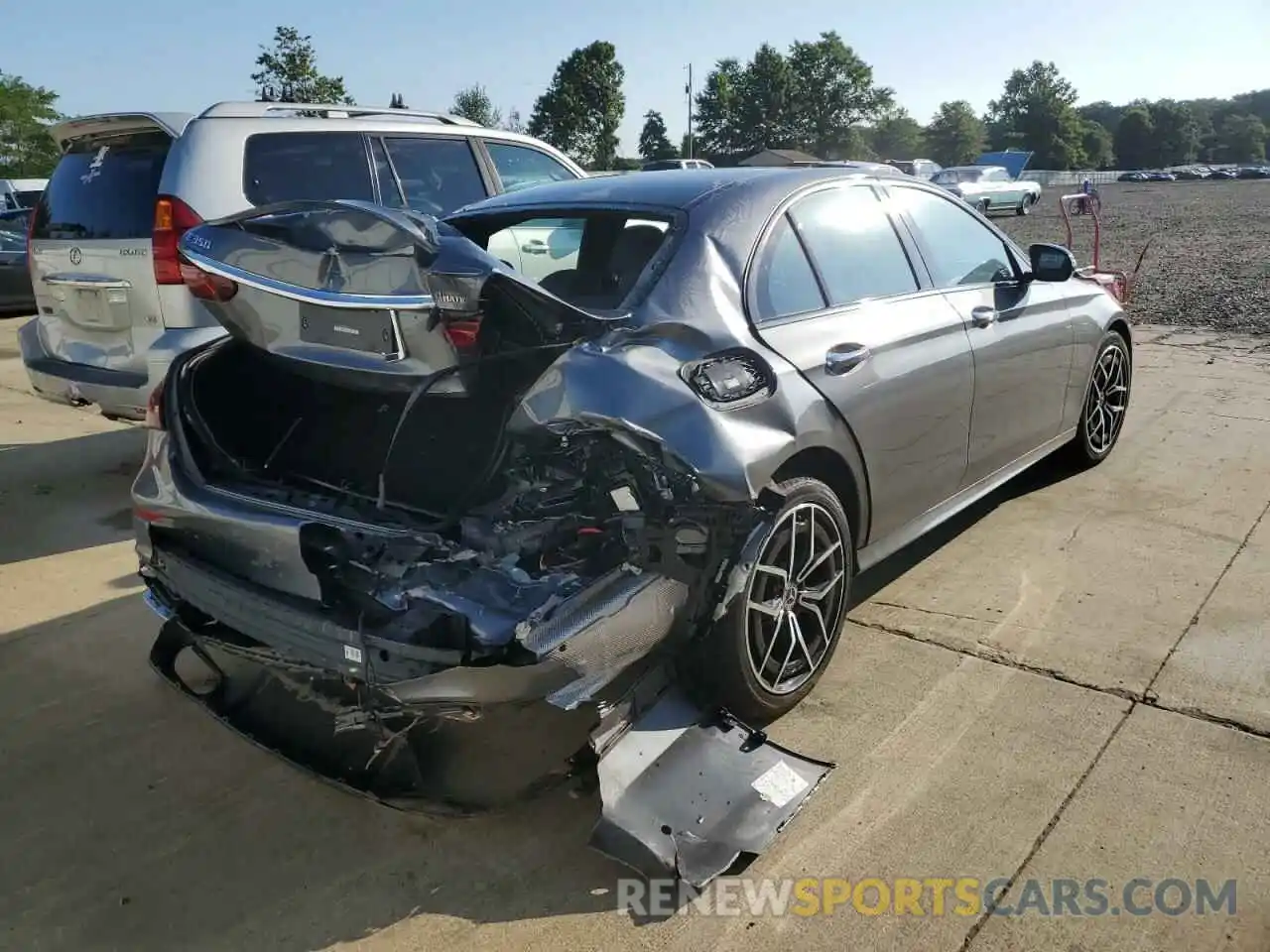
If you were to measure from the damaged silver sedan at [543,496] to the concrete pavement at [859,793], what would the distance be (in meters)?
0.18

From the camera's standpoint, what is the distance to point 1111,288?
694 cm

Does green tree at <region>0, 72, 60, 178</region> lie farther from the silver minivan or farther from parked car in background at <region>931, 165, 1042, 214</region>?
the silver minivan

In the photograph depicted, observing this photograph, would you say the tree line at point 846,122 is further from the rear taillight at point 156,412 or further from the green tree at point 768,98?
the rear taillight at point 156,412

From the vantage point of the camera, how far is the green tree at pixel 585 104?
6844cm

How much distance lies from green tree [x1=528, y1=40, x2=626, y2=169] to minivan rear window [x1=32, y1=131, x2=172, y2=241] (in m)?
65.3

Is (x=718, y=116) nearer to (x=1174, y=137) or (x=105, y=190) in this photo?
(x=1174, y=137)

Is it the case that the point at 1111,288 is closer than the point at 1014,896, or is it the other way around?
the point at 1014,896

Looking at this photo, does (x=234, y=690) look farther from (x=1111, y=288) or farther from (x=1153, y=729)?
(x=1111, y=288)

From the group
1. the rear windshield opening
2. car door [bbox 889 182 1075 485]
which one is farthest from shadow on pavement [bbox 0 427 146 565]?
car door [bbox 889 182 1075 485]

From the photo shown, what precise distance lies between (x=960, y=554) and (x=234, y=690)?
304cm

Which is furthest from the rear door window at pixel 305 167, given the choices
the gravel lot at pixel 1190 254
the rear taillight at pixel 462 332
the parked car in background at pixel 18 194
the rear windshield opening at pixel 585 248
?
the parked car in background at pixel 18 194

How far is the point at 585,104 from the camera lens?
69000mm

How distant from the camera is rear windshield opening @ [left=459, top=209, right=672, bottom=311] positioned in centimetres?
313

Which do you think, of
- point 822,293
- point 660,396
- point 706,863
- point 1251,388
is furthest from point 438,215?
point 1251,388
